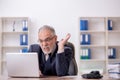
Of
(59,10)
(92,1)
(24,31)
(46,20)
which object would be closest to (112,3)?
(92,1)

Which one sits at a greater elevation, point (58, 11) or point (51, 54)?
point (58, 11)

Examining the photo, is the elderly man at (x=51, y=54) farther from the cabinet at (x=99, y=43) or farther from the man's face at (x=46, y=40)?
the cabinet at (x=99, y=43)

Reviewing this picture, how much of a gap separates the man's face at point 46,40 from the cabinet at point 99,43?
119 inches

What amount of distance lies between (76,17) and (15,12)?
1499 mm

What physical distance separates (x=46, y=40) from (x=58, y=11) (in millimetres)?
Result: 3288

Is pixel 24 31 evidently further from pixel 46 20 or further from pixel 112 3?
pixel 112 3

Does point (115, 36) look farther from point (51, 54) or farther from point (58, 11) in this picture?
point (51, 54)

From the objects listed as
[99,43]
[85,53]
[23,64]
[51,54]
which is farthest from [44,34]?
[99,43]

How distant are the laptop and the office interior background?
340 cm

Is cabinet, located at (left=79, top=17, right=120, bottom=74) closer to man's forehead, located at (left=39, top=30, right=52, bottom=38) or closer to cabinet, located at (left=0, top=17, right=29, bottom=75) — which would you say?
cabinet, located at (left=0, top=17, right=29, bottom=75)

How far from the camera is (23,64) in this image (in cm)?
197

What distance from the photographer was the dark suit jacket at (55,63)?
2.23 meters

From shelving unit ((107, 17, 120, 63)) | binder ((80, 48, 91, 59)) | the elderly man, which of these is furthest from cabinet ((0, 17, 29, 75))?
the elderly man

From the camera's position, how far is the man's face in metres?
2.23
